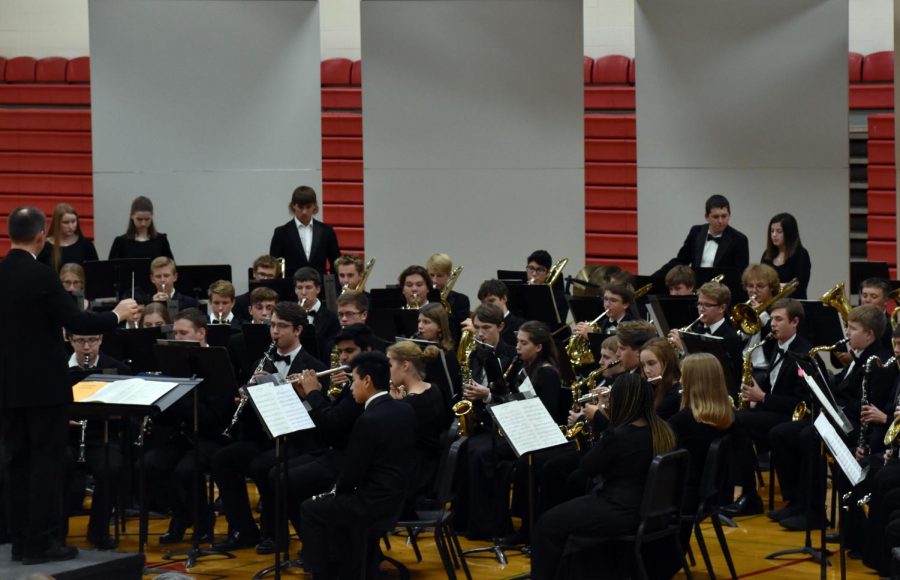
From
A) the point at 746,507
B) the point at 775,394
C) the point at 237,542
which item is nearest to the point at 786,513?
the point at 746,507

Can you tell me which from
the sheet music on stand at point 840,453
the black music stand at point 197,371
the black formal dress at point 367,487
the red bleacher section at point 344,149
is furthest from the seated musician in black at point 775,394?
the red bleacher section at point 344,149

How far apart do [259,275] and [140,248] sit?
1.16 m

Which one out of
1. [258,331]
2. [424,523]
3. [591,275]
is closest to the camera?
[424,523]

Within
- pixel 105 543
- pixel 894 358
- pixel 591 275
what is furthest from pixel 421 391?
pixel 591 275

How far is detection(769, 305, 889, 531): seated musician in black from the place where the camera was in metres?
6.61

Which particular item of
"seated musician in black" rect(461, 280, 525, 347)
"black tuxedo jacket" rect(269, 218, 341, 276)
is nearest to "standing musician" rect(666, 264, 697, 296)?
"seated musician in black" rect(461, 280, 525, 347)

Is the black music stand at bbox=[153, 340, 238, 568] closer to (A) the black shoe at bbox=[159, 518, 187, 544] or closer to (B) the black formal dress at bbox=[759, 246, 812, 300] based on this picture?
(A) the black shoe at bbox=[159, 518, 187, 544]

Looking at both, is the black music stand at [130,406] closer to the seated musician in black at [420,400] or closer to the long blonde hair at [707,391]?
the seated musician in black at [420,400]

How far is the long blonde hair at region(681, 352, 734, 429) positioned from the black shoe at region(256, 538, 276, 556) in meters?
2.34

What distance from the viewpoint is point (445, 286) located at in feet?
30.5

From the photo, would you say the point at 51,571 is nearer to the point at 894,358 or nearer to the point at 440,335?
the point at 440,335

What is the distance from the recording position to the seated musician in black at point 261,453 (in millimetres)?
6871

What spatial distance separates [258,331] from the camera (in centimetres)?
724

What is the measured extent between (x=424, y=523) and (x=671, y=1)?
18.3 feet
